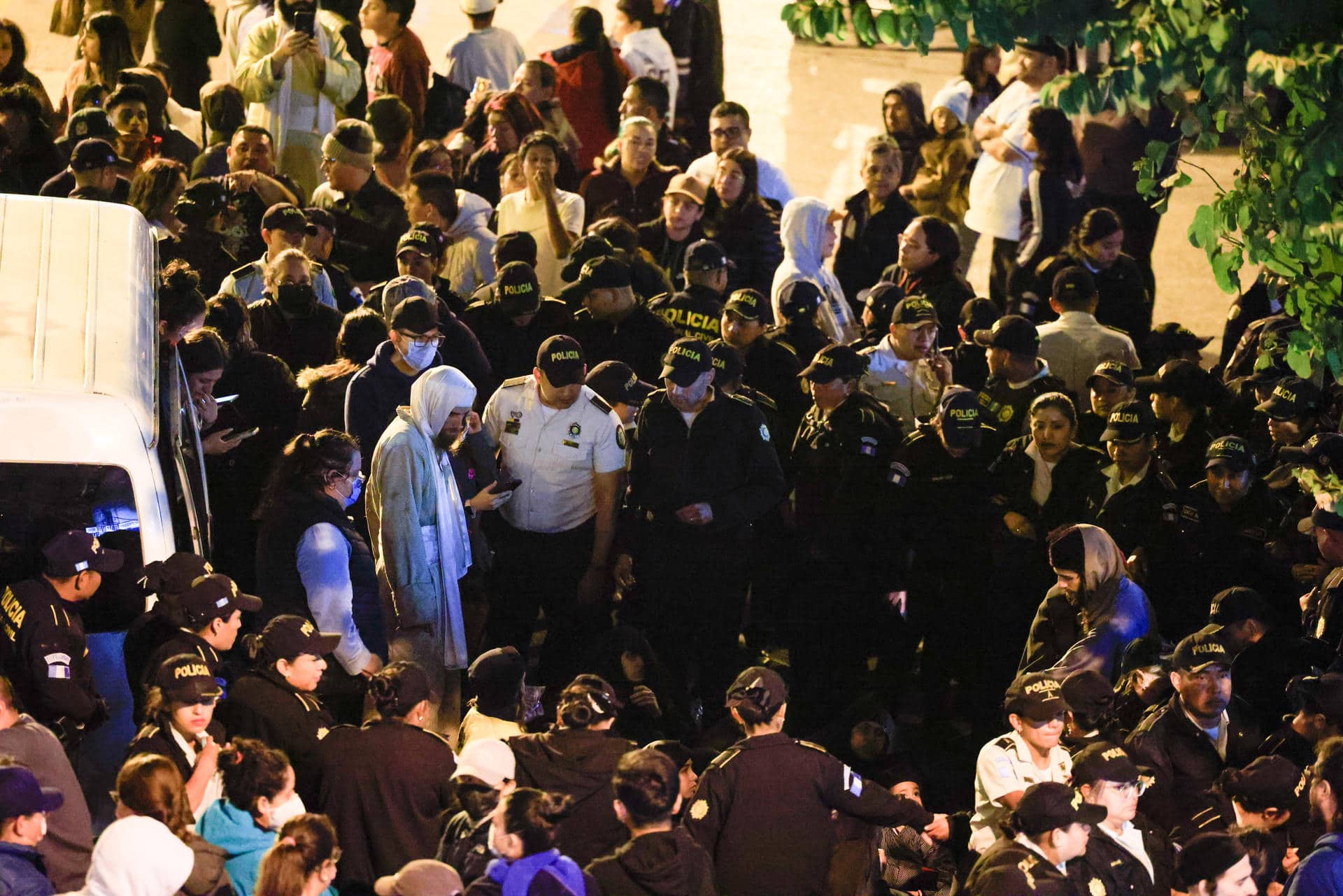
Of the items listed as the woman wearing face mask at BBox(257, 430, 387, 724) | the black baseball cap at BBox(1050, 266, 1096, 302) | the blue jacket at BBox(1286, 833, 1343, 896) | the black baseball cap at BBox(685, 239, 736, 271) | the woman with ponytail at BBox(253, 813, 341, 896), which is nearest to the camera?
the woman with ponytail at BBox(253, 813, 341, 896)

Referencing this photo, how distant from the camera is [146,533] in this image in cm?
595

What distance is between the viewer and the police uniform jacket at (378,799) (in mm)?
5766

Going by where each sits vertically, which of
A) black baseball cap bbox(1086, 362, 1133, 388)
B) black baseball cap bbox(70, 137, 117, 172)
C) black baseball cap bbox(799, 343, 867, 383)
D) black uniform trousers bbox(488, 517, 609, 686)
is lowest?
black uniform trousers bbox(488, 517, 609, 686)

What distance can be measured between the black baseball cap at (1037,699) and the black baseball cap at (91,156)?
6323 millimetres

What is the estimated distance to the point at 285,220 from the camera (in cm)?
963

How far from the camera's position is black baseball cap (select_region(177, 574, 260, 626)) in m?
5.95

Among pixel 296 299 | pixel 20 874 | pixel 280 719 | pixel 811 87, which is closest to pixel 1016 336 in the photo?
pixel 296 299

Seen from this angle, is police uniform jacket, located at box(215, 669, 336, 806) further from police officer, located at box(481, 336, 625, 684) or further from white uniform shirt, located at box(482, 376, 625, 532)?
white uniform shirt, located at box(482, 376, 625, 532)

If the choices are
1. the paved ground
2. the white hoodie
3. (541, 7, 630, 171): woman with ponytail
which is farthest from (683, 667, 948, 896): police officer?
the paved ground

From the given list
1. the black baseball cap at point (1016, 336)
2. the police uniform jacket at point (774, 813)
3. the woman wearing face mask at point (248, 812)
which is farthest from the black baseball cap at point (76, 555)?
the black baseball cap at point (1016, 336)

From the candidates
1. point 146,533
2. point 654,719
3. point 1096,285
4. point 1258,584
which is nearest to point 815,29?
point 146,533

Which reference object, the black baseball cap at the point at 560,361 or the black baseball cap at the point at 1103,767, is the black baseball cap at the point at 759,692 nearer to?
the black baseball cap at the point at 1103,767

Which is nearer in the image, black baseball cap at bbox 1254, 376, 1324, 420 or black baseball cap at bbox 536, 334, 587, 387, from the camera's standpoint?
black baseball cap at bbox 536, 334, 587, 387

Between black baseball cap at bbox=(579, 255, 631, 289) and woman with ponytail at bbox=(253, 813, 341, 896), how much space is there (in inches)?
190
